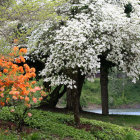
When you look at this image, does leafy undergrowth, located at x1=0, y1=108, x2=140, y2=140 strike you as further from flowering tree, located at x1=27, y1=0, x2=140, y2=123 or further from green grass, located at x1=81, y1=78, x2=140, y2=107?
green grass, located at x1=81, y1=78, x2=140, y2=107

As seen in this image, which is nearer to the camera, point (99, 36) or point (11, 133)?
point (11, 133)

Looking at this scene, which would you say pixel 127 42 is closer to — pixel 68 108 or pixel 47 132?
pixel 47 132

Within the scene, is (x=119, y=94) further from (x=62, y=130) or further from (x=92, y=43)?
(x=62, y=130)

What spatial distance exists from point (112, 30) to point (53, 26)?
9.20ft

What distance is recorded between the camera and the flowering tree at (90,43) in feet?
32.5

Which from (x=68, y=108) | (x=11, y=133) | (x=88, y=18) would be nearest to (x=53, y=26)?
(x=88, y=18)

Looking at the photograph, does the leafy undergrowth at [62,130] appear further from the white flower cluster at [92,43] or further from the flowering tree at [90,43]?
the white flower cluster at [92,43]

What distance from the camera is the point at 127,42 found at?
38.8 feet

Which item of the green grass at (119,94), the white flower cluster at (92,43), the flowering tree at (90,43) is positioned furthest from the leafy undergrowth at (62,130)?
the green grass at (119,94)

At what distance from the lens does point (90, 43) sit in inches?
414

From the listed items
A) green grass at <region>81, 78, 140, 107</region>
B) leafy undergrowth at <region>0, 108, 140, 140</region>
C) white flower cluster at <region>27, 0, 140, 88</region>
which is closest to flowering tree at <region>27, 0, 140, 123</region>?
white flower cluster at <region>27, 0, 140, 88</region>

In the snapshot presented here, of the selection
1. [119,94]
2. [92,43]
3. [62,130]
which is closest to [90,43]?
[92,43]

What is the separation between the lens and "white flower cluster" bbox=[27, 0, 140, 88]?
9891 mm

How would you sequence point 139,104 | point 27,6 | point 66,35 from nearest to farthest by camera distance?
point 27,6 → point 66,35 → point 139,104
